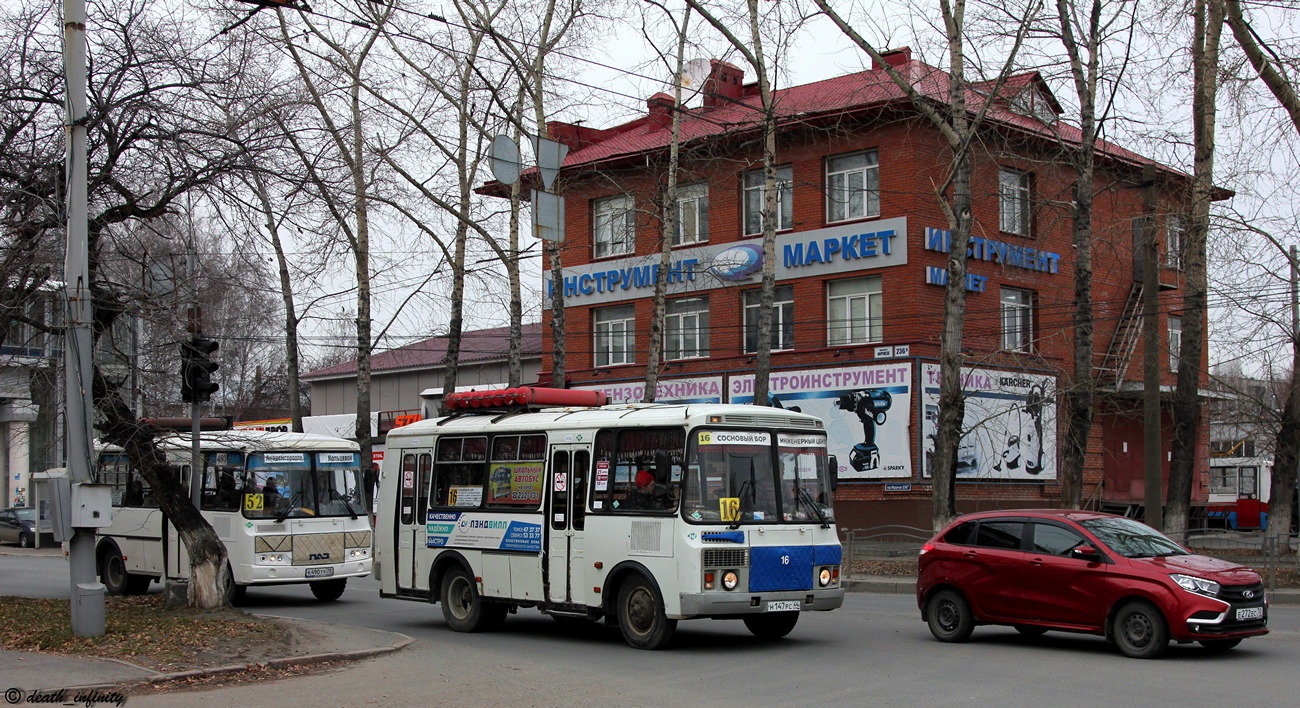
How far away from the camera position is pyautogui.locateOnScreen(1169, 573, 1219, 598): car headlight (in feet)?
38.8

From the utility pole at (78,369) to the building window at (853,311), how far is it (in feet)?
77.0

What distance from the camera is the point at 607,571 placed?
13688mm

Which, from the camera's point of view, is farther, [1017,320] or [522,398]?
[1017,320]

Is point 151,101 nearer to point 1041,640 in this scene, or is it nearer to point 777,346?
point 1041,640

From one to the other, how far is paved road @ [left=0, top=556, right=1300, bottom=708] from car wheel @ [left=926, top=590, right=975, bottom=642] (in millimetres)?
210

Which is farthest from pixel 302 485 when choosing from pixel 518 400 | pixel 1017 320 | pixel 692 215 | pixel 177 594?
pixel 1017 320

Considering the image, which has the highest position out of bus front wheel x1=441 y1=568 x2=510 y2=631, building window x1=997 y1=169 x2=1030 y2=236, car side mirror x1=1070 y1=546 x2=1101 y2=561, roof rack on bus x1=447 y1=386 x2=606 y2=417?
building window x1=997 y1=169 x2=1030 y2=236

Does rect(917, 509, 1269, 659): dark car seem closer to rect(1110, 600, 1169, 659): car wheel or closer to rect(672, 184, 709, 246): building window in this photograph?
rect(1110, 600, 1169, 659): car wheel

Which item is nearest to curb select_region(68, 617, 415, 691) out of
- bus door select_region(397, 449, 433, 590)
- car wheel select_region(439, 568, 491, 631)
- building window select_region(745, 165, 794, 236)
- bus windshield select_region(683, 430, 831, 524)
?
car wheel select_region(439, 568, 491, 631)

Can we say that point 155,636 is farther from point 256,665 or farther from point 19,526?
point 19,526

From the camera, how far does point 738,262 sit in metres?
35.4

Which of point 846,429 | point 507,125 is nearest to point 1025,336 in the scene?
point 846,429

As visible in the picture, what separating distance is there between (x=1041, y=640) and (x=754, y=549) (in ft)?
12.0

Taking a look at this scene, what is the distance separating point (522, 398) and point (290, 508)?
5.84 m
